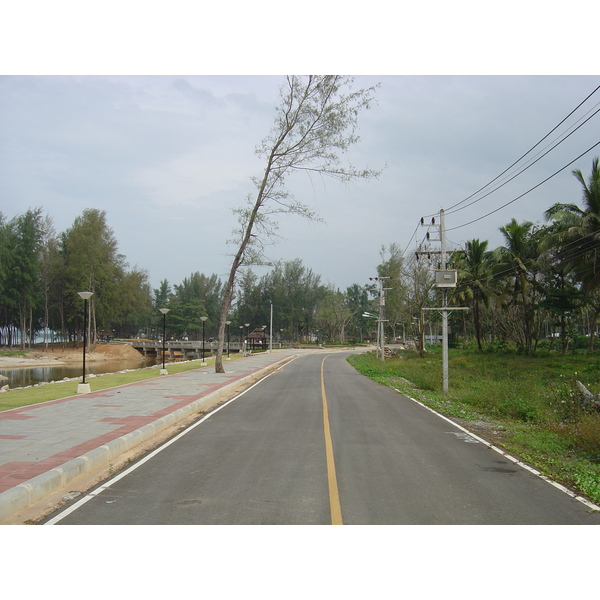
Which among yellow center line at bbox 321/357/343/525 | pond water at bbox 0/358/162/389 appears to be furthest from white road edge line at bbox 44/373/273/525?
pond water at bbox 0/358/162/389

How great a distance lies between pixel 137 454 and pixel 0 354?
5947 cm

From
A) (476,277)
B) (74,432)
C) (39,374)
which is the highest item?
(476,277)

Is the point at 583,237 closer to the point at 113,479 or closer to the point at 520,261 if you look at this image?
the point at 520,261

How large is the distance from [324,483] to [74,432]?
18.7ft

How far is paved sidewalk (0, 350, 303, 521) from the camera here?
6320mm

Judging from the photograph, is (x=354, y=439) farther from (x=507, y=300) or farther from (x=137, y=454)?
(x=507, y=300)

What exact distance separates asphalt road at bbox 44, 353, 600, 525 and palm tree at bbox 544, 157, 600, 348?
23.7 m

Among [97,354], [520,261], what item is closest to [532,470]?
[520,261]

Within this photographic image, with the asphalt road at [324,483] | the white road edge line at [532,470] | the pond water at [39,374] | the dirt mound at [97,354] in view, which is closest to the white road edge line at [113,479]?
the asphalt road at [324,483]

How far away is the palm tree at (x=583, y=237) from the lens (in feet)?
96.6

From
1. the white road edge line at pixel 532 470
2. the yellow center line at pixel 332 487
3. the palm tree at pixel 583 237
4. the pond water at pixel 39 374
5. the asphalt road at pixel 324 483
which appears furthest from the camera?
the pond water at pixel 39 374

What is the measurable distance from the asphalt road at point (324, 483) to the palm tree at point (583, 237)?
2368 centimetres

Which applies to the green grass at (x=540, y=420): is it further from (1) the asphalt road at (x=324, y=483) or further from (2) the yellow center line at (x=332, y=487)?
(2) the yellow center line at (x=332, y=487)

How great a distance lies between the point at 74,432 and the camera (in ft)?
31.4
